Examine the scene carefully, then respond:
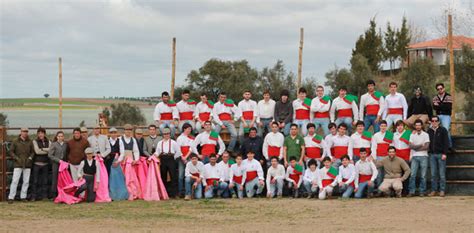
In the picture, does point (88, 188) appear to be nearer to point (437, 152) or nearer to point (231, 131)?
point (231, 131)

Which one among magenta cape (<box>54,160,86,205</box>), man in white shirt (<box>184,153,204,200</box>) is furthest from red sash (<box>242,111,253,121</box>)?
magenta cape (<box>54,160,86,205</box>)

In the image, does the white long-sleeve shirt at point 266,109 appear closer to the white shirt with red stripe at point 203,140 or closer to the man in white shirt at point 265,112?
the man in white shirt at point 265,112

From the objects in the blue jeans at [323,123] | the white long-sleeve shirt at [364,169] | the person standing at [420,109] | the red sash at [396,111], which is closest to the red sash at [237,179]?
the blue jeans at [323,123]

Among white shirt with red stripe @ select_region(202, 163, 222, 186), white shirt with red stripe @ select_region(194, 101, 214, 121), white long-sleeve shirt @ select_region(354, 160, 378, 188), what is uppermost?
white shirt with red stripe @ select_region(194, 101, 214, 121)

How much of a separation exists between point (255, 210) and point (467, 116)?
17.6 metres

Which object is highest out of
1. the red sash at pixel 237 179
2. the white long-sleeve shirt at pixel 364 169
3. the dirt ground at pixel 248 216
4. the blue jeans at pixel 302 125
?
the blue jeans at pixel 302 125

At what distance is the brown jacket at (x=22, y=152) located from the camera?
15688 millimetres

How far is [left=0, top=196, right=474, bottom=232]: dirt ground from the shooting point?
11.2 metres

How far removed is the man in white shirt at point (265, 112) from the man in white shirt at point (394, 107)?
2404mm

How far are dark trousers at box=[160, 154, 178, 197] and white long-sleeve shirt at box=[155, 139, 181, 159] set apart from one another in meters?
0.08

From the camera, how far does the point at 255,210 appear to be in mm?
13414

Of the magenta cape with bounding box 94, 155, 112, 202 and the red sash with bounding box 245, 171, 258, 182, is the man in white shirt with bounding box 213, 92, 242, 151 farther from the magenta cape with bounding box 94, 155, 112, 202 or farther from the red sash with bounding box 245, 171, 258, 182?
the magenta cape with bounding box 94, 155, 112, 202

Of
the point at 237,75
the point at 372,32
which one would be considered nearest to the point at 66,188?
the point at 237,75

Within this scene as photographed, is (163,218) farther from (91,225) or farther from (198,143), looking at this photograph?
(198,143)
